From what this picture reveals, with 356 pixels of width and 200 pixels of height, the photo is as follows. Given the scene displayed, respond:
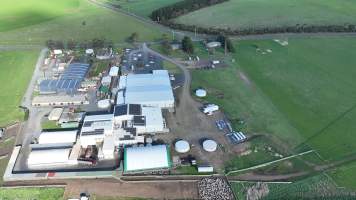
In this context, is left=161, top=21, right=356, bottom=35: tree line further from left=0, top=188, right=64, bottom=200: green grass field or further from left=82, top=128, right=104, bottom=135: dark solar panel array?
left=0, top=188, right=64, bottom=200: green grass field

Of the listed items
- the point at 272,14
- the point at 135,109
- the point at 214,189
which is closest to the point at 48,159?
the point at 135,109

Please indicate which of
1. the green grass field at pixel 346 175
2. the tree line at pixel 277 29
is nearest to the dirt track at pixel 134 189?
the green grass field at pixel 346 175

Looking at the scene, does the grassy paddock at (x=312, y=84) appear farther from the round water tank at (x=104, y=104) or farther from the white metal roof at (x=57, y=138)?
the white metal roof at (x=57, y=138)

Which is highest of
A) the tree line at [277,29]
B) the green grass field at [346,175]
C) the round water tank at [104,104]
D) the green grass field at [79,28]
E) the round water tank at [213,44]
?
the green grass field at [79,28]

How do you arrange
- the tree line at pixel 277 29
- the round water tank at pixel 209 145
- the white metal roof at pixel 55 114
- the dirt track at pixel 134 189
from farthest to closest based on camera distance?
1. the tree line at pixel 277 29
2. the white metal roof at pixel 55 114
3. the round water tank at pixel 209 145
4. the dirt track at pixel 134 189

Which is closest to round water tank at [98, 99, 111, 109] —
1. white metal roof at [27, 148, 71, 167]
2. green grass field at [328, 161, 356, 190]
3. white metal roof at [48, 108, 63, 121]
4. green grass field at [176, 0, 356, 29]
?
white metal roof at [48, 108, 63, 121]

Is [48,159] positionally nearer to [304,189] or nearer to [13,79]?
[13,79]
